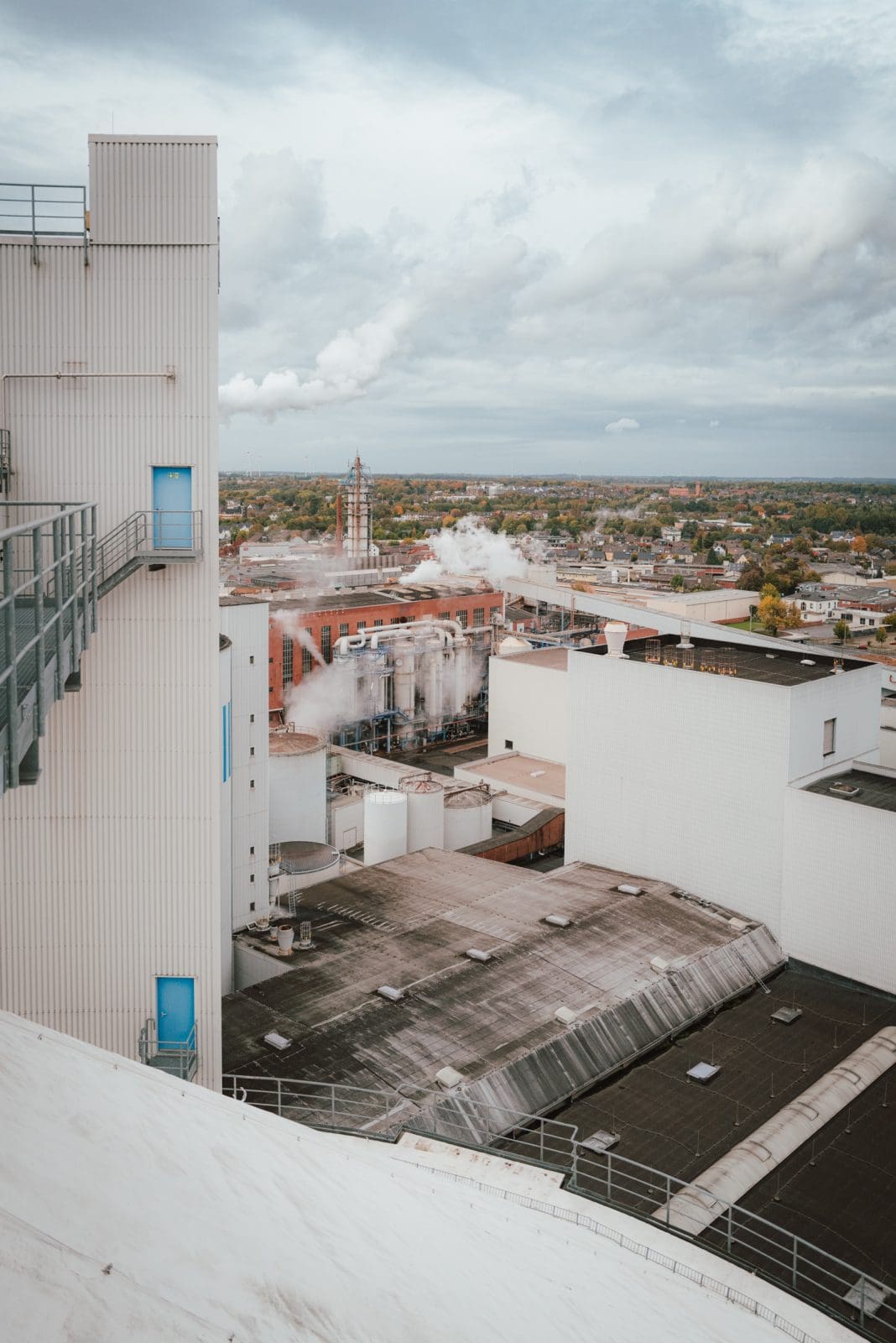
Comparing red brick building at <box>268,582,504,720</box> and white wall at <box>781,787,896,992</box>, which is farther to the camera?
red brick building at <box>268,582,504,720</box>

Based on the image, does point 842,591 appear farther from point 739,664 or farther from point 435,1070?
point 435,1070

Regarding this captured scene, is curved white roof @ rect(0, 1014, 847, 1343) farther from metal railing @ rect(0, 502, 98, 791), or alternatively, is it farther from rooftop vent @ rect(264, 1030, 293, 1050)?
rooftop vent @ rect(264, 1030, 293, 1050)

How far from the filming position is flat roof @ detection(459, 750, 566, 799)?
104 feet

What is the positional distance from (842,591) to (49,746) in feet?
223

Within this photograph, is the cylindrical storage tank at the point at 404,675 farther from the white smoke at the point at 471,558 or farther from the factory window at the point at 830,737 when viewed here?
the factory window at the point at 830,737

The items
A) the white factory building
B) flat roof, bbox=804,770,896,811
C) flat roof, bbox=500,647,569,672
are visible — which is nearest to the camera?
the white factory building

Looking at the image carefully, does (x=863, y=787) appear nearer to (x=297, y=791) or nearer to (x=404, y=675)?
(x=297, y=791)

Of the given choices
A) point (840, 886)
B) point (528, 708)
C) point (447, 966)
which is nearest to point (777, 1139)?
point (447, 966)

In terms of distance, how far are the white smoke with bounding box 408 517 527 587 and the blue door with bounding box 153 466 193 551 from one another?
148 feet

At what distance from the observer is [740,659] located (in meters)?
22.6

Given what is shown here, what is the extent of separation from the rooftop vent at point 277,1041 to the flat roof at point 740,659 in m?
10.5

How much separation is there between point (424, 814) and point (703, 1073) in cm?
1269

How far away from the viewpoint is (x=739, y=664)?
2186 centimetres

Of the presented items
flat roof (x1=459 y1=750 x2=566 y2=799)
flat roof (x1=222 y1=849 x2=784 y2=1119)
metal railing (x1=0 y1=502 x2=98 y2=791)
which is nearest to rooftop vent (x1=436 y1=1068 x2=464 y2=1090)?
flat roof (x1=222 y1=849 x2=784 y2=1119)
